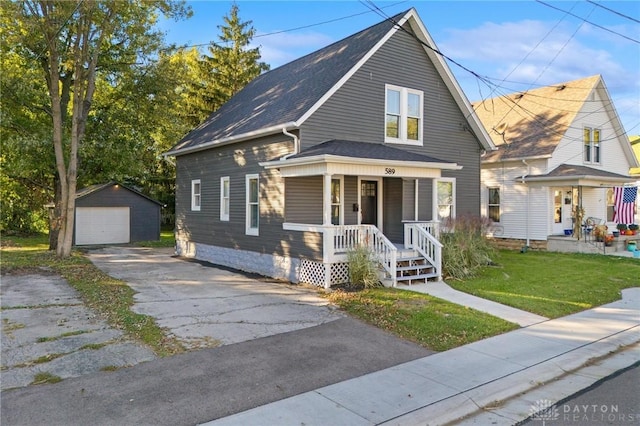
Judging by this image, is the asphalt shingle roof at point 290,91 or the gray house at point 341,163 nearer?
the gray house at point 341,163

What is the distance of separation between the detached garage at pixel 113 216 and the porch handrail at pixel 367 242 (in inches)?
666

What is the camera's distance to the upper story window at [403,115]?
1387 centimetres

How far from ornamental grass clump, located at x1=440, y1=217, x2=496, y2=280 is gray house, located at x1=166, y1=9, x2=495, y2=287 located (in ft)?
1.84

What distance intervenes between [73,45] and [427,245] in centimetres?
1487

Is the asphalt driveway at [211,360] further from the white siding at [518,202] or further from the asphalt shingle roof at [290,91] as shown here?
the white siding at [518,202]

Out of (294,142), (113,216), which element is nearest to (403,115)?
(294,142)

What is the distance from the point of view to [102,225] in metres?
24.0

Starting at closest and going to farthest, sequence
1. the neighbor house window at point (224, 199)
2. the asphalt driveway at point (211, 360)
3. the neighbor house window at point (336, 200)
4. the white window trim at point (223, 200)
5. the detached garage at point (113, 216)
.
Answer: the asphalt driveway at point (211, 360)
the neighbor house window at point (336, 200)
the white window trim at point (223, 200)
the neighbor house window at point (224, 199)
the detached garage at point (113, 216)

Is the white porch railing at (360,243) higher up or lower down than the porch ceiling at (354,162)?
lower down

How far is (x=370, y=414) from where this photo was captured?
449cm

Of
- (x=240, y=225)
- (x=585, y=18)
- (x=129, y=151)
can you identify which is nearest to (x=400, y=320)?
(x=240, y=225)

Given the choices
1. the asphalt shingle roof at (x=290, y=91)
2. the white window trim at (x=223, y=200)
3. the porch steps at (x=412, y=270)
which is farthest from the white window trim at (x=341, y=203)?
the white window trim at (x=223, y=200)

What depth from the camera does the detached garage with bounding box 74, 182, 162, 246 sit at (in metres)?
23.3

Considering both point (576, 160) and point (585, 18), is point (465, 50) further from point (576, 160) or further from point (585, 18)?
point (576, 160)
